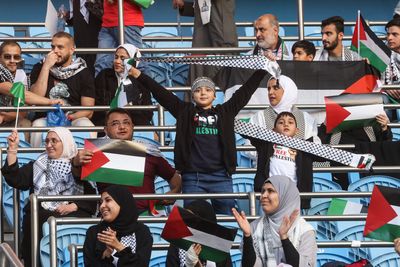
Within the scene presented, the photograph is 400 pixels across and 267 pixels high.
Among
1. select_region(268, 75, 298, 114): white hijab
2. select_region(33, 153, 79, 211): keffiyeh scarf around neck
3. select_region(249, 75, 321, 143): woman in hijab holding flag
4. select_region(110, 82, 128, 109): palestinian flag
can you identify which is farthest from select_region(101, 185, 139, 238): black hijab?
select_region(110, 82, 128, 109): palestinian flag

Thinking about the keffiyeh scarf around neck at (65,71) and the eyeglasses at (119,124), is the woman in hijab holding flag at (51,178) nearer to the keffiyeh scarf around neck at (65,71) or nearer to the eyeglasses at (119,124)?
the eyeglasses at (119,124)

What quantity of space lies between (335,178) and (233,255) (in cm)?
214

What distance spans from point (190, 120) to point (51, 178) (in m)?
1.23

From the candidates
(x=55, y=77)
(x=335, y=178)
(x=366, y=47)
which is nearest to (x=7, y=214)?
(x=55, y=77)

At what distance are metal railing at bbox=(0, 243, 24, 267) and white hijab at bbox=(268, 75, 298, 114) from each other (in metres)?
2.86

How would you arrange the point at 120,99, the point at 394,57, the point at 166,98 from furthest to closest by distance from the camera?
the point at 394,57 < the point at 120,99 < the point at 166,98

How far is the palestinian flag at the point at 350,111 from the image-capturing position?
14539mm

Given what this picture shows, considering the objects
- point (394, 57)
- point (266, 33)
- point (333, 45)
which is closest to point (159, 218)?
point (266, 33)

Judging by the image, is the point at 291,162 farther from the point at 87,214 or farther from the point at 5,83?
the point at 5,83

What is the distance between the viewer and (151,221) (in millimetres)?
12477

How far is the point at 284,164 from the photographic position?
1328cm

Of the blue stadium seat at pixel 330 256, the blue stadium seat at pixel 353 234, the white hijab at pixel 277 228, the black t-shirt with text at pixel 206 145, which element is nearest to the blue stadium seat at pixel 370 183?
the blue stadium seat at pixel 353 234

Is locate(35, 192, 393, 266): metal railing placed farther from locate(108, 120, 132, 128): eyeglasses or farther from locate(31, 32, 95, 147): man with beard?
locate(31, 32, 95, 147): man with beard

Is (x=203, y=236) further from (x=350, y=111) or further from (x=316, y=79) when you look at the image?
(x=316, y=79)
